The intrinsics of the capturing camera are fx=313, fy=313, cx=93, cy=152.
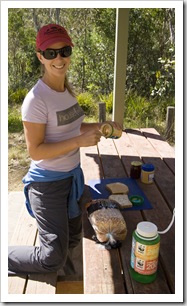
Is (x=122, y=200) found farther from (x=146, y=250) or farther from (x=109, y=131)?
(x=146, y=250)

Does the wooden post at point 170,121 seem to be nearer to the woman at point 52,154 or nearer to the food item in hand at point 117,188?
the food item in hand at point 117,188

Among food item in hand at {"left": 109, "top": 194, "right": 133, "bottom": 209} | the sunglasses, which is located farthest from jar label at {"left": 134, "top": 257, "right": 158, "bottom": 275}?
the sunglasses

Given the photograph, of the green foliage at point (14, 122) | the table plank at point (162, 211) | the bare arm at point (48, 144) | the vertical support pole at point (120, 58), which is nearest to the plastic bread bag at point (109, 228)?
the table plank at point (162, 211)

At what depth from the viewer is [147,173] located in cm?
262

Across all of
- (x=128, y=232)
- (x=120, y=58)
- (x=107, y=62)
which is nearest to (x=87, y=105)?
(x=107, y=62)

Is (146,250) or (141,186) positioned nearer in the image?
(146,250)

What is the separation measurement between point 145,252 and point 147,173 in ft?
3.96

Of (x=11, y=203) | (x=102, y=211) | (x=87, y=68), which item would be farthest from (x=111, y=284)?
(x=87, y=68)

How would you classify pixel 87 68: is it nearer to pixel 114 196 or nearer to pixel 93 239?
pixel 114 196

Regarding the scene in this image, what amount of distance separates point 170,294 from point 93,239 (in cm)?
54

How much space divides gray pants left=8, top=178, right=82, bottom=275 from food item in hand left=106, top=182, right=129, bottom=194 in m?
0.36

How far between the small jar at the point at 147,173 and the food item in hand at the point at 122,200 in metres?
0.40

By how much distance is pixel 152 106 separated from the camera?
247 inches

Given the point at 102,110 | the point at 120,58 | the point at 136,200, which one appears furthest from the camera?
the point at 102,110
